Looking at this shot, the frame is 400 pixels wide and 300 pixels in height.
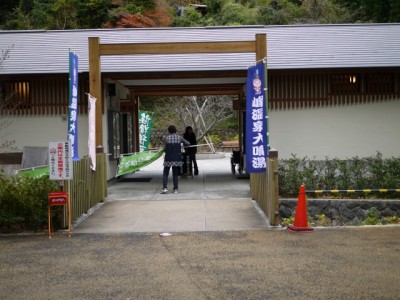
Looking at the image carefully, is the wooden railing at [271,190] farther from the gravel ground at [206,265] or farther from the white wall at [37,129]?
the white wall at [37,129]

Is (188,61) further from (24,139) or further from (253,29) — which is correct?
(24,139)

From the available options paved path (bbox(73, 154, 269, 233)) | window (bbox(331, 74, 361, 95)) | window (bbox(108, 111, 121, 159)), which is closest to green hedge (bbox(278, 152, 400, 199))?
paved path (bbox(73, 154, 269, 233))

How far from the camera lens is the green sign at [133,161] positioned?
1552cm

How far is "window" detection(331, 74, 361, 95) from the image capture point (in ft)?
54.0

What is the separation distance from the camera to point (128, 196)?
1430 cm

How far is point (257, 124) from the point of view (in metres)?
11.3

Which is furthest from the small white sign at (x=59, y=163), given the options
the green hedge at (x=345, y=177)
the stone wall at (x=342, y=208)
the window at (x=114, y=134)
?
the window at (x=114, y=134)

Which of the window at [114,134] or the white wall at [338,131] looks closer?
the white wall at [338,131]

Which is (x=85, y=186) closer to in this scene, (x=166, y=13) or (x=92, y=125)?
(x=92, y=125)

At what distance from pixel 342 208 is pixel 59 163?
6.32 meters

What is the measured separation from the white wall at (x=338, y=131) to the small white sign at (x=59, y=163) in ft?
26.4

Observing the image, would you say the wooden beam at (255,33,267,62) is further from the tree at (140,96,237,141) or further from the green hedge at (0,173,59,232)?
the tree at (140,96,237,141)

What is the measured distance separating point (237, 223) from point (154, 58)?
6.80 meters

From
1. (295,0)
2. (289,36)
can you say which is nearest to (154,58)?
(289,36)
